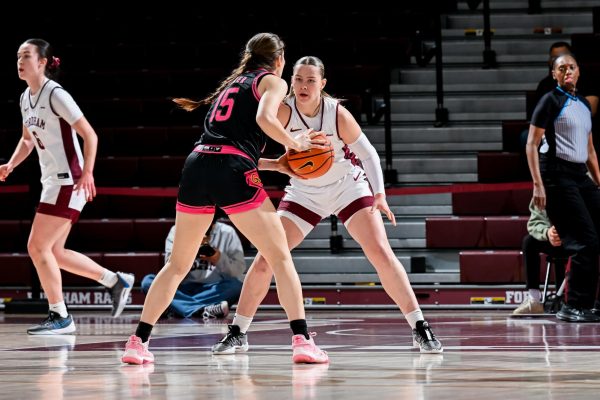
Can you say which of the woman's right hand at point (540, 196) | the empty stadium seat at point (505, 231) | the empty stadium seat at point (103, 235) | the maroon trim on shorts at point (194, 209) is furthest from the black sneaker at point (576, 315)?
the empty stadium seat at point (103, 235)

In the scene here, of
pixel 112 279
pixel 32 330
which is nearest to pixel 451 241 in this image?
pixel 112 279

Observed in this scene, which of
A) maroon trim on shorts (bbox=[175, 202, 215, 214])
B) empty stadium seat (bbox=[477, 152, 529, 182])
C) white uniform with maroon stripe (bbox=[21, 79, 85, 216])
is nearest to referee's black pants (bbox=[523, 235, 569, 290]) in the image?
empty stadium seat (bbox=[477, 152, 529, 182])

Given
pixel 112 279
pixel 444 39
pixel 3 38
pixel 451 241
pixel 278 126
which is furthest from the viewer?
pixel 3 38

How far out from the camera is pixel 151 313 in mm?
5195

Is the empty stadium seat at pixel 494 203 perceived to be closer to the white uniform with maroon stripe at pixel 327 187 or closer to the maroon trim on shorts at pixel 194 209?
the white uniform with maroon stripe at pixel 327 187

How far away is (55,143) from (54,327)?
1.18 m

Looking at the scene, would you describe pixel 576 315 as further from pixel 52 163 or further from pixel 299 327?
pixel 52 163

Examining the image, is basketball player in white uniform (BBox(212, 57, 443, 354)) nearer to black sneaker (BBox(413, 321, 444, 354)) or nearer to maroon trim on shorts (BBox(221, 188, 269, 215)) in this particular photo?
black sneaker (BBox(413, 321, 444, 354))

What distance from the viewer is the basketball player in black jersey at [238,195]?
5.05m

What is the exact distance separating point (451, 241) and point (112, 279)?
3342mm

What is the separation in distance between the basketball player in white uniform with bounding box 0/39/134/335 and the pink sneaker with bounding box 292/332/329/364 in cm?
258

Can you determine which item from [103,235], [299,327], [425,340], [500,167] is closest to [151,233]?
[103,235]

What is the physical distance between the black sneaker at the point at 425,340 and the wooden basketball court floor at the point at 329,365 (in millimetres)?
66

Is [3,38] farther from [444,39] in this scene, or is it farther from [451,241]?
[451,241]
